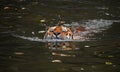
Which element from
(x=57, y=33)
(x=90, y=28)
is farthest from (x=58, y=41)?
(x=90, y=28)

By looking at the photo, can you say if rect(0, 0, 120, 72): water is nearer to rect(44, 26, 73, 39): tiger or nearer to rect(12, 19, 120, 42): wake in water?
rect(12, 19, 120, 42): wake in water

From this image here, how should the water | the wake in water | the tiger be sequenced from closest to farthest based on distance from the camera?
the water < the tiger < the wake in water

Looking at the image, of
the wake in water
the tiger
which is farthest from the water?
the tiger

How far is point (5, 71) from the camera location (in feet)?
34.8

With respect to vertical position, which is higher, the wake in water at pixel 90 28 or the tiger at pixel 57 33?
the tiger at pixel 57 33

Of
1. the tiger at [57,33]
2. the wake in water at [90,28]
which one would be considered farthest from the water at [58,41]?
the tiger at [57,33]

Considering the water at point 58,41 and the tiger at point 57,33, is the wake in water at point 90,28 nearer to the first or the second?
the water at point 58,41

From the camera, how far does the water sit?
1139 centimetres

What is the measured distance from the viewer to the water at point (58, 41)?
37.4 feet

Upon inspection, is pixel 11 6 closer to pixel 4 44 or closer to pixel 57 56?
pixel 4 44

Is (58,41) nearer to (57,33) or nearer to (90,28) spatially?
(57,33)

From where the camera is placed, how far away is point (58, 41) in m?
14.2

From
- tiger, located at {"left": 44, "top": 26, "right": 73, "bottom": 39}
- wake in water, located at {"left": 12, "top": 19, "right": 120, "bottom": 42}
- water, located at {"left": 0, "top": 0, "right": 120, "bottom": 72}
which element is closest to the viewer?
water, located at {"left": 0, "top": 0, "right": 120, "bottom": 72}

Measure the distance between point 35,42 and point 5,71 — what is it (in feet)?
12.8
